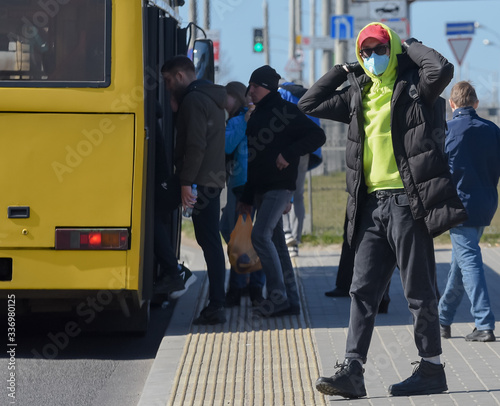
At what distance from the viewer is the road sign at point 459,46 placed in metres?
19.6

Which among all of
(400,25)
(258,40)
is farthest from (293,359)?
(258,40)

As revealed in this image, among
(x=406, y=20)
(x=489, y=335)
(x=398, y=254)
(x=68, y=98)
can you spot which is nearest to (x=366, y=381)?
(x=398, y=254)

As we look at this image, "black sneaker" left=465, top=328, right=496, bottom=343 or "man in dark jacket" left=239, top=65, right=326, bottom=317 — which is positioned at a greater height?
A: "man in dark jacket" left=239, top=65, right=326, bottom=317

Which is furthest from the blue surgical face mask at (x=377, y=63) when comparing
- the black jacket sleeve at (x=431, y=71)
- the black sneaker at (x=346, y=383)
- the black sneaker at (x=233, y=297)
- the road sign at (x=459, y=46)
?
the road sign at (x=459, y=46)

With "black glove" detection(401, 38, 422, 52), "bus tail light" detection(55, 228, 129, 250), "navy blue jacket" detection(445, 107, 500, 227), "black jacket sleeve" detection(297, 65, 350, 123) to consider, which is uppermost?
"black glove" detection(401, 38, 422, 52)

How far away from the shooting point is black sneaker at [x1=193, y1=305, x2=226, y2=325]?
835cm

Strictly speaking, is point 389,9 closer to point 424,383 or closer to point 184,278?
point 184,278

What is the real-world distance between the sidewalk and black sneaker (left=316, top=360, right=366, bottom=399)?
0.05 metres

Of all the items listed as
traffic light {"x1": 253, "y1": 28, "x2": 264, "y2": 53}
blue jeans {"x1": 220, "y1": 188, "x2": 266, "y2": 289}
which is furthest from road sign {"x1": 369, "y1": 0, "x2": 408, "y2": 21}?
traffic light {"x1": 253, "y1": 28, "x2": 264, "y2": 53}

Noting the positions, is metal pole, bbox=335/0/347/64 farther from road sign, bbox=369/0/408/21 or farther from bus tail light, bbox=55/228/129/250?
bus tail light, bbox=55/228/129/250

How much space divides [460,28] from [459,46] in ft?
2.22

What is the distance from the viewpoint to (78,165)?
7.11m

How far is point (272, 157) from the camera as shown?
27.9ft

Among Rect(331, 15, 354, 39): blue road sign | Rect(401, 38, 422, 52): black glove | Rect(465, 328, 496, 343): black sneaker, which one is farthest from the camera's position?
Rect(331, 15, 354, 39): blue road sign
